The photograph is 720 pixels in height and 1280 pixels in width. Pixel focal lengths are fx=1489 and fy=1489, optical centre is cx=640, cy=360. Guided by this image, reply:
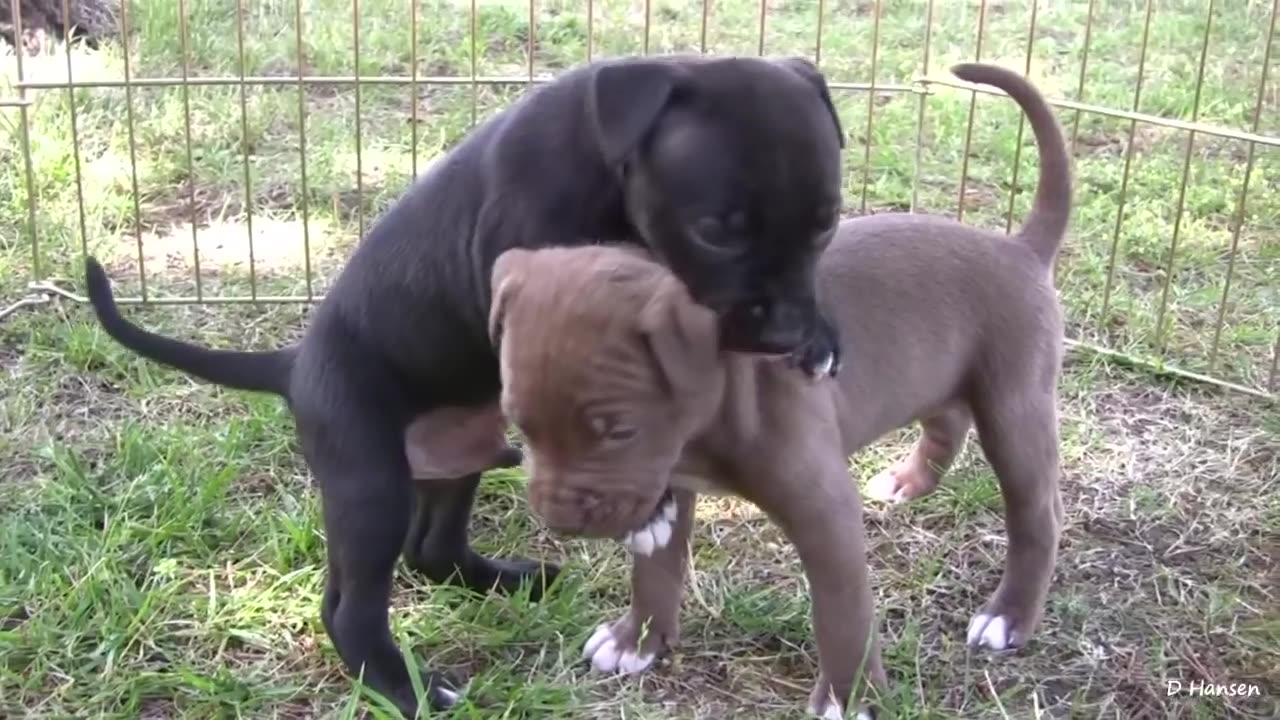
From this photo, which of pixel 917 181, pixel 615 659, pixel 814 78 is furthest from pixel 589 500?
pixel 917 181

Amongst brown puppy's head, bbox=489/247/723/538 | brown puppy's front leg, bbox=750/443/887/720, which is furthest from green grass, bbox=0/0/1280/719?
brown puppy's head, bbox=489/247/723/538

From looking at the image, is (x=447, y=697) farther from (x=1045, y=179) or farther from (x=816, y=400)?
(x=1045, y=179)

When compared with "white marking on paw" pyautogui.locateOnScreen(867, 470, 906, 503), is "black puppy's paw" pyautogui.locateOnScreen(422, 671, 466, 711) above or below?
below

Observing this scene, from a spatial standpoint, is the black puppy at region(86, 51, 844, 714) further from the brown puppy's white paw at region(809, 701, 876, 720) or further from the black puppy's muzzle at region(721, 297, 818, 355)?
the brown puppy's white paw at region(809, 701, 876, 720)

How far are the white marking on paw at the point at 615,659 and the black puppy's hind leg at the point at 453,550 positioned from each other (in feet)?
0.80

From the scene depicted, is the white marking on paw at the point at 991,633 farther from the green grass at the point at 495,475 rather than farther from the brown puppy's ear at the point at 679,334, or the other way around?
the brown puppy's ear at the point at 679,334

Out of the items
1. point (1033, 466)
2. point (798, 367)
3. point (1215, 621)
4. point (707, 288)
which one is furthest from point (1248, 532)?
point (707, 288)

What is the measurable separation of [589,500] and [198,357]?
939 mm

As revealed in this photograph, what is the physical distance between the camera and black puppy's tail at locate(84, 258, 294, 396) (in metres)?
2.61

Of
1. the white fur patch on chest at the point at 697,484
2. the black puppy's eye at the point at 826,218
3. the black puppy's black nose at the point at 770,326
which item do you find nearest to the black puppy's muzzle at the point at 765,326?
the black puppy's black nose at the point at 770,326

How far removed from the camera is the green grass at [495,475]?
260 centimetres

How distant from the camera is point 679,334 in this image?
2006 mm

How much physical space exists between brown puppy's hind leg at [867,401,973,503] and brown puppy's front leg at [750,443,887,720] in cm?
69

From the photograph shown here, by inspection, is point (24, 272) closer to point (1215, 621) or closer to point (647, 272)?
point (647, 272)
